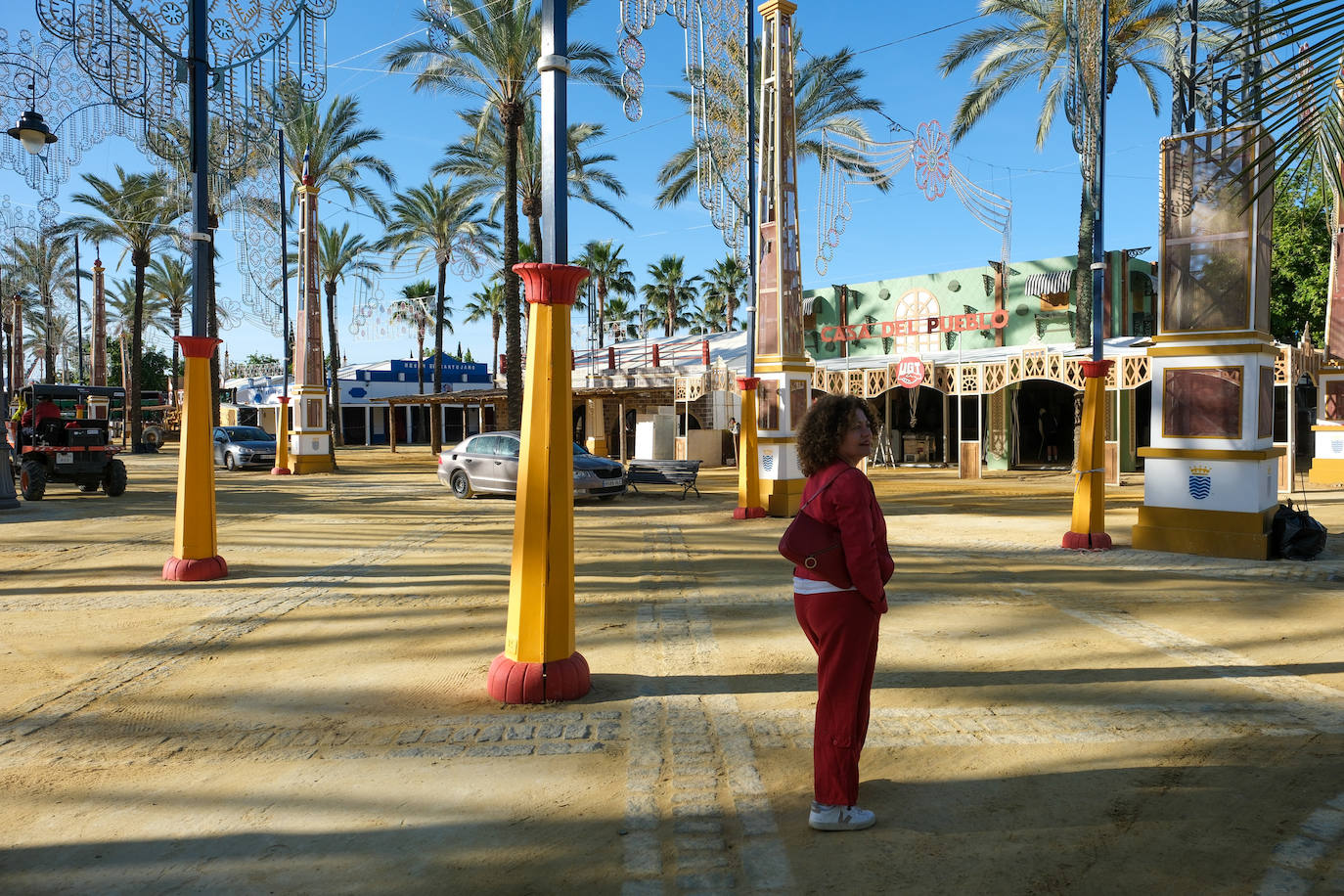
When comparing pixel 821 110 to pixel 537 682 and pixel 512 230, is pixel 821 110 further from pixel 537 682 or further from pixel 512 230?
pixel 537 682

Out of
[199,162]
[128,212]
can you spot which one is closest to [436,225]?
[128,212]

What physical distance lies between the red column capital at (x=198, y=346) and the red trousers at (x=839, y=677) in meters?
7.30

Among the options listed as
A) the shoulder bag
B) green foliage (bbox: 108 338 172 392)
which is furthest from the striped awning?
green foliage (bbox: 108 338 172 392)

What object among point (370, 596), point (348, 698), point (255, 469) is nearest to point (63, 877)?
point (348, 698)

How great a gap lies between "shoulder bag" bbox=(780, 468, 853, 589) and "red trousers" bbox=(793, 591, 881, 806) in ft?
0.26

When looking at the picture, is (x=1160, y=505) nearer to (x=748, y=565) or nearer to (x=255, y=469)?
(x=748, y=565)

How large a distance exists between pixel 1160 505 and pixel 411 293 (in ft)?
183

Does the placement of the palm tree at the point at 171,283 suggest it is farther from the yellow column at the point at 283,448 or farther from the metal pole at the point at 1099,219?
the metal pole at the point at 1099,219

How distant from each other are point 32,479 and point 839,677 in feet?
62.2

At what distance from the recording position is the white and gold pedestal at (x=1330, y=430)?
19.8 meters

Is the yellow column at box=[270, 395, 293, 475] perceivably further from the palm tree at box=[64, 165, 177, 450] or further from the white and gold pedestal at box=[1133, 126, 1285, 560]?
the white and gold pedestal at box=[1133, 126, 1285, 560]

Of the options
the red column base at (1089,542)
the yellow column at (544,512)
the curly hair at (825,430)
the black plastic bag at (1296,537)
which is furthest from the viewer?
the red column base at (1089,542)

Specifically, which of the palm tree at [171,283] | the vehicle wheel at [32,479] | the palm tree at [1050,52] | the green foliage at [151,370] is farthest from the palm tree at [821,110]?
the green foliage at [151,370]

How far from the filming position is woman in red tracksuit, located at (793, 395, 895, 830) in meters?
3.32
